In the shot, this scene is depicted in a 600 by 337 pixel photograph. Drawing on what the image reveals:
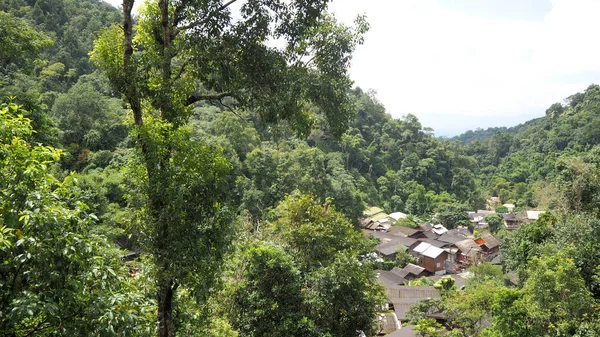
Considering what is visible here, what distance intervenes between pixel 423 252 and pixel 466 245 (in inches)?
187

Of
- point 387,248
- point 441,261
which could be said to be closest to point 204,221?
point 387,248

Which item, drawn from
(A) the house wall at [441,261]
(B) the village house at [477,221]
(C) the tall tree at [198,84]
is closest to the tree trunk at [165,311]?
(C) the tall tree at [198,84]

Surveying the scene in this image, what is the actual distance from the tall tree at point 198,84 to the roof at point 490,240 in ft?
104

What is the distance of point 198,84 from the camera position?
5.57m

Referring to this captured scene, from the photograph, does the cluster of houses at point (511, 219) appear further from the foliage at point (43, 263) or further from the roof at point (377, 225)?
the foliage at point (43, 263)

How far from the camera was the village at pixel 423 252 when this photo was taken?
1938cm

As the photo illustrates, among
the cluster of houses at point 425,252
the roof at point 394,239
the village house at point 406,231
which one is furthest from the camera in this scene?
the village house at point 406,231

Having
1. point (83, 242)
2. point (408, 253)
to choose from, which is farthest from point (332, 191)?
point (83, 242)

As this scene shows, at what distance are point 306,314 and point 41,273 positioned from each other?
654 centimetres

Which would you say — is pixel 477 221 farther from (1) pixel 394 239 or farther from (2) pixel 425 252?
(2) pixel 425 252

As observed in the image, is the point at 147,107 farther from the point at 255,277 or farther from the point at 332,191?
the point at 332,191

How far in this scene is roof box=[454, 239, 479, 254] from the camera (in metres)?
30.8

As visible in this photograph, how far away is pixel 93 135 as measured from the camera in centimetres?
2328

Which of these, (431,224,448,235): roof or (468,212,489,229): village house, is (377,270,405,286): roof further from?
(468,212,489,229): village house
